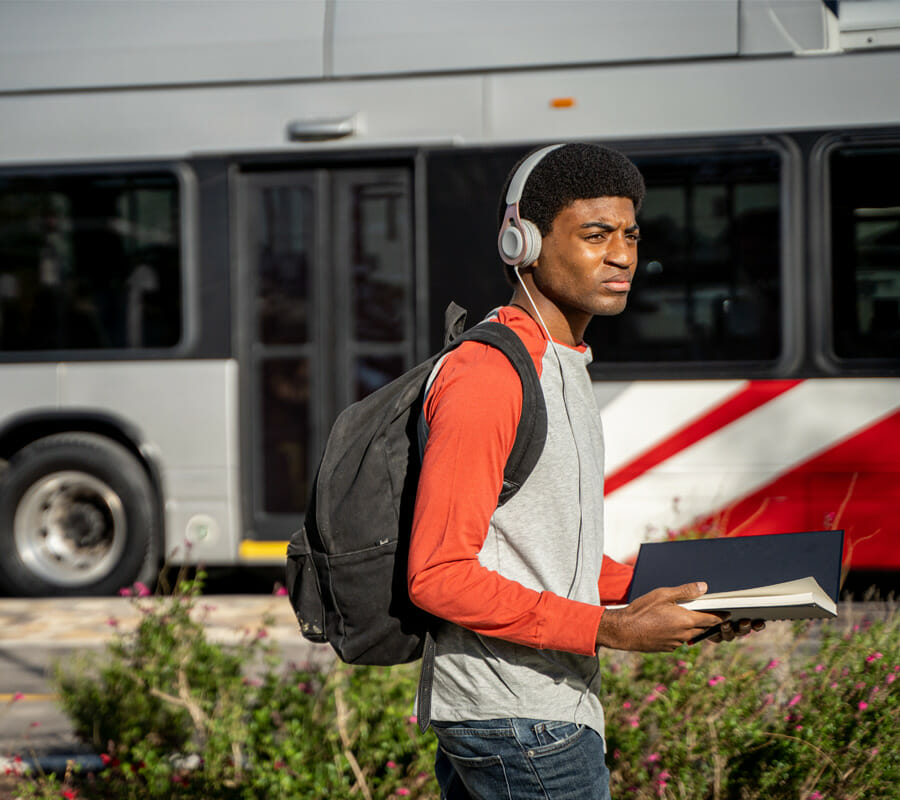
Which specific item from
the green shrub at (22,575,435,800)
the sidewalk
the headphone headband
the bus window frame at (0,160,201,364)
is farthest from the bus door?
the headphone headband

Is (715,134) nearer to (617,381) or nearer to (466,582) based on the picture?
(617,381)

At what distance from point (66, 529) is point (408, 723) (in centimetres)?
471

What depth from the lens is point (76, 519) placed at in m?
7.41

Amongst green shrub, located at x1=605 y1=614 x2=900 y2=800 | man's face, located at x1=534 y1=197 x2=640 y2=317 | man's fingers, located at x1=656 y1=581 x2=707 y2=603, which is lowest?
green shrub, located at x1=605 y1=614 x2=900 y2=800

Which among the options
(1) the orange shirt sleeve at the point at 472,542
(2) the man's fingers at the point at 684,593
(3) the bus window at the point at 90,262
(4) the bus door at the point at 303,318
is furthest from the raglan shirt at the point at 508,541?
(3) the bus window at the point at 90,262

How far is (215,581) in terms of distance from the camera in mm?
8148

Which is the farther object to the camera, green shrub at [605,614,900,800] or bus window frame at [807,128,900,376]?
bus window frame at [807,128,900,376]

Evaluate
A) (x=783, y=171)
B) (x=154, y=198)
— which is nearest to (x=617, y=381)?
(x=783, y=171)

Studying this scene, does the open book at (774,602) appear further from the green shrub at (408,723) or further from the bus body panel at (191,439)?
the bus body panel at (191,439)

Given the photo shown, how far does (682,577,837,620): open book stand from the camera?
1.71 m

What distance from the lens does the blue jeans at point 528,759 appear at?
1739mm

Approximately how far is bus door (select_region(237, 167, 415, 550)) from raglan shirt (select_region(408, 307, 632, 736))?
519cm

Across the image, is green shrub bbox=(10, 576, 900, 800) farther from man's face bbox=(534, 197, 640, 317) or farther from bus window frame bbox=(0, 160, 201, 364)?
bus window frame bbox=(0, 160, 201, 364)

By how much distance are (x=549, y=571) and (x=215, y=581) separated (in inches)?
265
